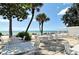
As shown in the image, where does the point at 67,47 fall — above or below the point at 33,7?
below

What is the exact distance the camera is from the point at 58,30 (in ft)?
15.4

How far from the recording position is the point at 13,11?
184 inches

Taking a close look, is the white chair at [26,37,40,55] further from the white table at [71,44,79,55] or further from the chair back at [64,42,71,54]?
the white table at [71,44,79,55]

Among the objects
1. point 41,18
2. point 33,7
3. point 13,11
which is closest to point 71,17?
point 41,18

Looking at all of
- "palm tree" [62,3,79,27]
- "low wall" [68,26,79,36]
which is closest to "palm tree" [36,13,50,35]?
"palm tree" [62,3,79,27]

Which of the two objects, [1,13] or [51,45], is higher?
[1,13]

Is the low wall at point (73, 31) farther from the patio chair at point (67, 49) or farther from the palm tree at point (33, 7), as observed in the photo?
the palm tree at point (33, 7)

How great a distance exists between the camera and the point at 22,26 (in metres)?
4.68

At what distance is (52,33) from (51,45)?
0.67 feet

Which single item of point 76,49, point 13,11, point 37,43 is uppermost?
point 13,11

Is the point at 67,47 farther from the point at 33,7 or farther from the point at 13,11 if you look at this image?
the point at 13,11
